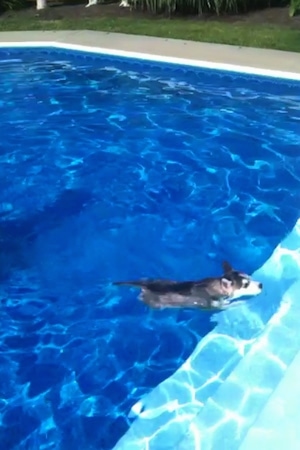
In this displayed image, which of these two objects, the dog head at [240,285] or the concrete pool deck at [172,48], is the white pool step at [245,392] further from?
the concrete pool deck at [172,48]

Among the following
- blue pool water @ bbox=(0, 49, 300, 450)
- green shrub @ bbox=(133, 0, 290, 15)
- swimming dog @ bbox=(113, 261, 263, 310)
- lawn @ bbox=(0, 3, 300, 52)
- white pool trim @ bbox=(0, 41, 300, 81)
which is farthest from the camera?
green shrub @ bbox=(133, 0, 290, 15)

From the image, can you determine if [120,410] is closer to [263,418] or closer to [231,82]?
[263,418]

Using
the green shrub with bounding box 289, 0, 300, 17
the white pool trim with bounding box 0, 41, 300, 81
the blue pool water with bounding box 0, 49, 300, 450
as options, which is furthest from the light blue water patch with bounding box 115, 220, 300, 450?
the green shrub with bounding box 289, 0, 300, 17

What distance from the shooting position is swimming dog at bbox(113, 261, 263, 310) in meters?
4.45

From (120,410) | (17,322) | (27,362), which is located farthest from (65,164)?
(120,410)

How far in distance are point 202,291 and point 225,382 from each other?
102 centimetres

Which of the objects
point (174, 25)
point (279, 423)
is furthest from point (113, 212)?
point (174, 25)

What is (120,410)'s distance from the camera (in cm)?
370

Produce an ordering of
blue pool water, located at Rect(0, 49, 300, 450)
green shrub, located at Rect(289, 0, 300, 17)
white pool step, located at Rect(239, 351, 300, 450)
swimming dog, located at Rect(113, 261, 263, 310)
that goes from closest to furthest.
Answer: white pool step, located at Rect(239, 351, 300, 450), blue pool water, located at Rect(0, 49, 300, 450), swimming dog, located at Rect(113, 261, 263, 310), green shrub, located at Rect(289, 0, 300, 17)

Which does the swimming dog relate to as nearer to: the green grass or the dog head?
the dog head

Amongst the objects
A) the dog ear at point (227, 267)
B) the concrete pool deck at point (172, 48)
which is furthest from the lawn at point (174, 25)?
the dog ear at point (227, 267)

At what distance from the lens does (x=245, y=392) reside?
Answer: 348 cm

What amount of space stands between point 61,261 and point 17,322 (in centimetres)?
80

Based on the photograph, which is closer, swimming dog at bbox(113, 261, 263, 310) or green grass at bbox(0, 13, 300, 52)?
swimming dog at bbox(113, 261, 263, 310)
